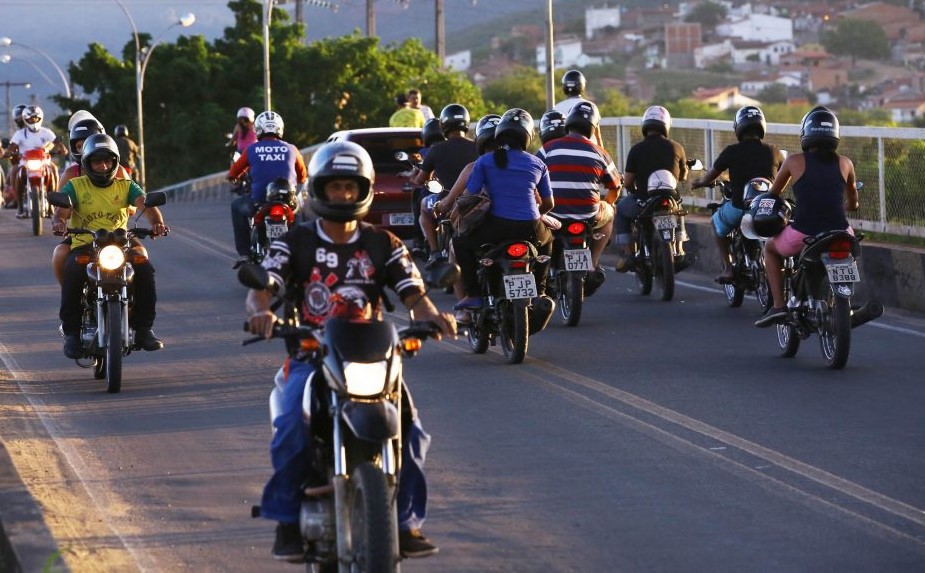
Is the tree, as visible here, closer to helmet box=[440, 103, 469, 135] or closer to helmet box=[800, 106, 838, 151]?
helmet box=[440, 103, 469, 135]

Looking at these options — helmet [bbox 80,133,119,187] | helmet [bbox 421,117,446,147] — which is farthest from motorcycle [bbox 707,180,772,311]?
helmet [bbox 80,133,119,187]

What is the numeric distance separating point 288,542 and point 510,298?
6854mm

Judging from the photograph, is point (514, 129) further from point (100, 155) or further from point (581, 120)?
point (100, 155)

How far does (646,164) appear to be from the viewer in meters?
17.6

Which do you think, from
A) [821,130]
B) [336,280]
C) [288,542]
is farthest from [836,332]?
[288,542]

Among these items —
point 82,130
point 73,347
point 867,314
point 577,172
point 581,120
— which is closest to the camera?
point 73,347

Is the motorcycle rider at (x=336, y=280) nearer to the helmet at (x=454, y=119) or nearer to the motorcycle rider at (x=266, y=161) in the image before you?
the helmet at (x=454, y=119)

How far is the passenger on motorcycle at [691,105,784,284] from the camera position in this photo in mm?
16219

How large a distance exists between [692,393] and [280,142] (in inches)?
307

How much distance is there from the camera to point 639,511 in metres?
8.57

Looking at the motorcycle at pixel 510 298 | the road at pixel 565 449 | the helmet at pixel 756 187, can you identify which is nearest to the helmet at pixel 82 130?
the road at pixel 565 449

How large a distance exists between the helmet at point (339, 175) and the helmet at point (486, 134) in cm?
751

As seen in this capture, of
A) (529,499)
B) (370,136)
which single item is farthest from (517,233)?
(370,136)

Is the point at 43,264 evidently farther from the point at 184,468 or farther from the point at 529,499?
the point at 529,499
